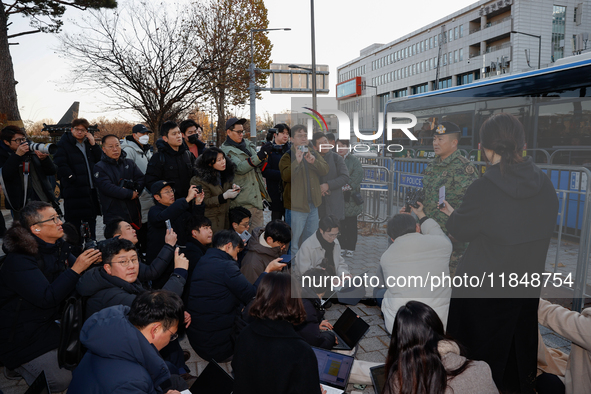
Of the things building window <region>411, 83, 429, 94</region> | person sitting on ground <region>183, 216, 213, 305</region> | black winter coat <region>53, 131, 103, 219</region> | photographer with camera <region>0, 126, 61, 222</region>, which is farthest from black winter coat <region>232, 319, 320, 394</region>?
building window <region>411, 83, 429, 94</region>

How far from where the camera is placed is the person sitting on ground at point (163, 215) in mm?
3953

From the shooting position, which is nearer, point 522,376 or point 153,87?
point 522,376

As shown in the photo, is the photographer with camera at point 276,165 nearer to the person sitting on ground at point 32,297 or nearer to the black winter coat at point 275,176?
the black winter coat at point 275,176

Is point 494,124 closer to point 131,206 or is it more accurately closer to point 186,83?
point 131,206

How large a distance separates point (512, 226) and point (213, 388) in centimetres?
227

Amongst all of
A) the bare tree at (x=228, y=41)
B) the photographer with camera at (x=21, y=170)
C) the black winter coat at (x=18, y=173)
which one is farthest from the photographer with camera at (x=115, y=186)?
the bare tree at (x=228, y=41)

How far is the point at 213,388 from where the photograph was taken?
262 cm

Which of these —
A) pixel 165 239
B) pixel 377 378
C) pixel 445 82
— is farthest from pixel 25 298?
pixel 445 82

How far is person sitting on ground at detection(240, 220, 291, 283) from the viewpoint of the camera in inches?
144

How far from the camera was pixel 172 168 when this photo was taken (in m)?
4.60

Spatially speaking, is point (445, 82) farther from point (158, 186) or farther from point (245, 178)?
point (158, 186)

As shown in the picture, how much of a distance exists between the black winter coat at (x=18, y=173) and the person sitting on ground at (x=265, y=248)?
3.40 metres

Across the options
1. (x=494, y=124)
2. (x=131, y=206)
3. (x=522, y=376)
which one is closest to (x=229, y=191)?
(x=131, y=206)

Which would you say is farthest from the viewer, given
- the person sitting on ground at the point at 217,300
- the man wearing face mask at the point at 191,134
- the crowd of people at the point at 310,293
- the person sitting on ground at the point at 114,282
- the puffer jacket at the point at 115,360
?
the man wearing face mask at the point at 191,134
